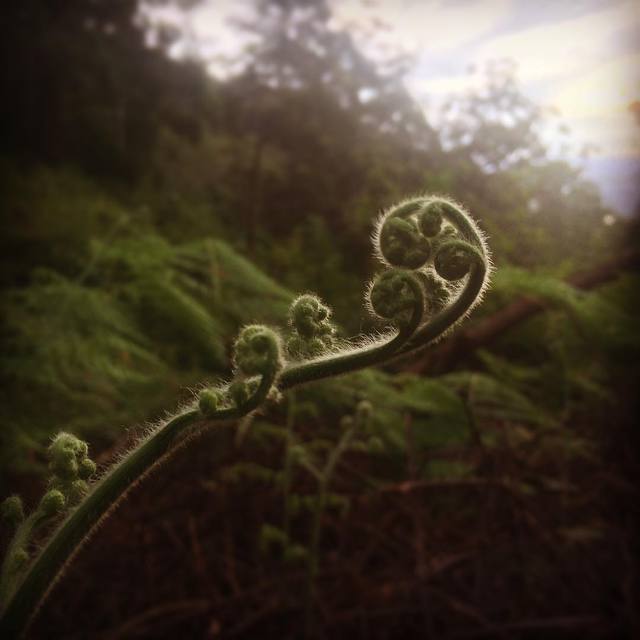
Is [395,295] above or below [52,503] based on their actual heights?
above

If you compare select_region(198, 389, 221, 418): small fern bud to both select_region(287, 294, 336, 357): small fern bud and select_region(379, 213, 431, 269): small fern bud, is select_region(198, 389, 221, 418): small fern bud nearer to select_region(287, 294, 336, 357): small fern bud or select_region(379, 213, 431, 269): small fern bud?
select_region(287, 294, 336, 357): small fern bud

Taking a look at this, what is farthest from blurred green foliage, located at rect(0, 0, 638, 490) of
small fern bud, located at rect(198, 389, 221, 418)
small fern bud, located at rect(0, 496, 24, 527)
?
small fern bud, located at rect(198, 389, 221, 418)

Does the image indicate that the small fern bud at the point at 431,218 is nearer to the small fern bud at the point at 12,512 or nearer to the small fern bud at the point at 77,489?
the small fern bud at the point at 77,489

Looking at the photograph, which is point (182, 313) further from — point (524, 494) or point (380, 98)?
point (380, 98)

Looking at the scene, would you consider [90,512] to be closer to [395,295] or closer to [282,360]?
[282,360]

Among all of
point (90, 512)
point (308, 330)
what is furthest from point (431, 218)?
point (90, 512)

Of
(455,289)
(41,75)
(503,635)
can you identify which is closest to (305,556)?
(503,635)

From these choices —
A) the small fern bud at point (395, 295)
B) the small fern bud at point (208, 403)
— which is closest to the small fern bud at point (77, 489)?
the small fern bud at point (208, 403)
